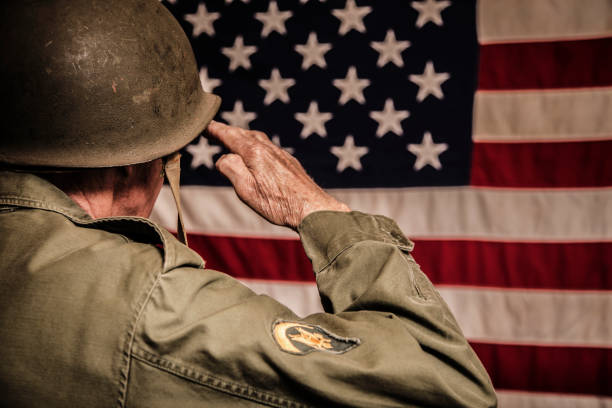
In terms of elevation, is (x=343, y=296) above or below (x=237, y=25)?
below

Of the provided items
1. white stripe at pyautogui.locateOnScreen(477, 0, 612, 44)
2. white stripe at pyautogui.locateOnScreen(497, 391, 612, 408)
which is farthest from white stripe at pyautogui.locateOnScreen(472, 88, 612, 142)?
white stripe at pyautogui.locateOnScreen(497, 391, 612, 408)

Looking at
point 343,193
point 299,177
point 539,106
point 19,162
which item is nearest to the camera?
point 19,162

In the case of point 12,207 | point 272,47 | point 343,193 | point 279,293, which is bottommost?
A: point 279,293

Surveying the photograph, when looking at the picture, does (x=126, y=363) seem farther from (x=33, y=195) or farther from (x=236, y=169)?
(x=236, y=169)

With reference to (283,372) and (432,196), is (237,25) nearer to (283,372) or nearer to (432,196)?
(432,196)

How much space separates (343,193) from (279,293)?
0.39 metres

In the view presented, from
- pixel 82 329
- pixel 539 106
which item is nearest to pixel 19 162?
pixel 82 329

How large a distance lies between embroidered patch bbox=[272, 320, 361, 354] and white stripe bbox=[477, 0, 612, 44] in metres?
1.05

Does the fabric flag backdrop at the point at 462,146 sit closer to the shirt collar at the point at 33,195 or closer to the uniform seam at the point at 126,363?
the shirt collar at the point at 33,195

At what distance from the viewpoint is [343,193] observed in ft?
4.63

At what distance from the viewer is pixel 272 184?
2.73 feet

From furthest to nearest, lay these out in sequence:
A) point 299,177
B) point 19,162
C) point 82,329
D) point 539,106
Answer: point 539,106 < point 299,177 < point 19,162 < point 82,329

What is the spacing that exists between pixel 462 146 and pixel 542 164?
227 mm

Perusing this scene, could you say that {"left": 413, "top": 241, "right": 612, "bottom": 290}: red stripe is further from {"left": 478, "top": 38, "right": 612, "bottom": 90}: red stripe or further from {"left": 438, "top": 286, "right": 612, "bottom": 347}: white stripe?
{"left": 478, "top": 38, "right": 612, "bottom": 90}: red stripe
